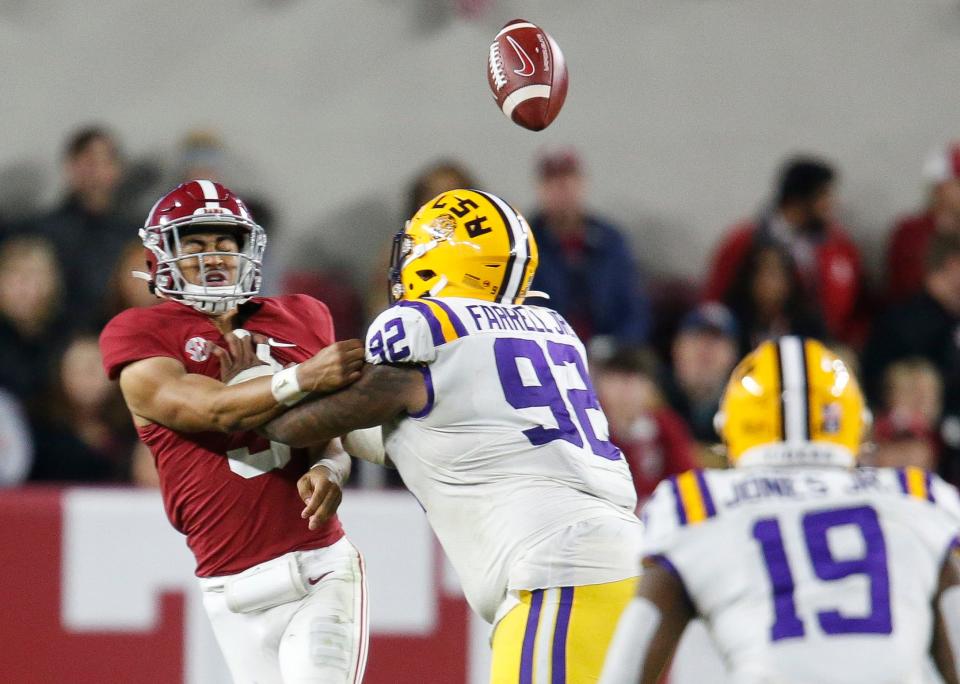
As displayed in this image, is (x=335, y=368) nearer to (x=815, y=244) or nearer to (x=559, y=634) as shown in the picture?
(x=559, y=634)

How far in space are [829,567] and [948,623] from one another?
269 millimetres

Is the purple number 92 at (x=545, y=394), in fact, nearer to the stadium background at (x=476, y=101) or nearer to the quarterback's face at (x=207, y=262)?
the quarterback's face at (x=207, y=262)

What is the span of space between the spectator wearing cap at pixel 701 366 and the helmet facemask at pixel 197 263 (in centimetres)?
357

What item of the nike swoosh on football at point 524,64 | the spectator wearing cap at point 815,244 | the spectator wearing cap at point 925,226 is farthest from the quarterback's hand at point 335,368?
the spectator wearing cap at point 925,226

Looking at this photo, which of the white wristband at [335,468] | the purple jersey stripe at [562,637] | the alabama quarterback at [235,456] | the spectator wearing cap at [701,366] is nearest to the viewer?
the purple jersey stripe at [562,637]

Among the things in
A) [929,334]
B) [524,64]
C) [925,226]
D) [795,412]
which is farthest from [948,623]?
[925,226]

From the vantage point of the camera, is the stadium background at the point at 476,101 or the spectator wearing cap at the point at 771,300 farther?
the stadium background at the point at 476,101

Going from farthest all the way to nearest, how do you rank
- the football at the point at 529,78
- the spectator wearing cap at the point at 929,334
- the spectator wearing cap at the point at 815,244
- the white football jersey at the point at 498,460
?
1. the spectator wearing cap at the point at 815,244
2. the spectator wearing cap at the point at 929,334
3. the football at the point at 529,78
4. the white football jersey at the point at 498,460

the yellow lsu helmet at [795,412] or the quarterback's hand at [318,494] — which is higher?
the yellow lsu helmet at [795,412]

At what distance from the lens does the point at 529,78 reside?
502 cm

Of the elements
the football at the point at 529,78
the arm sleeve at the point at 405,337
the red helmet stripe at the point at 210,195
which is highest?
the football at the point at 529,78

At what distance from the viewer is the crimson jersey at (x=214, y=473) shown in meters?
4.33

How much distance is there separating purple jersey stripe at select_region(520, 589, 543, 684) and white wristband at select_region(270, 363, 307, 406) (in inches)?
31.1

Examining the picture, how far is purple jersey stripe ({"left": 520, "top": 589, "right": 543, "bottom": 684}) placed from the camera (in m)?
3.87
